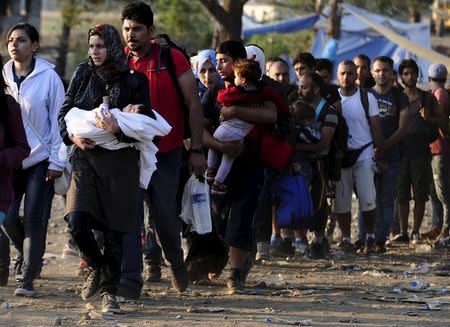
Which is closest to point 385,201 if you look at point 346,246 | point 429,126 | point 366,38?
point 346,246

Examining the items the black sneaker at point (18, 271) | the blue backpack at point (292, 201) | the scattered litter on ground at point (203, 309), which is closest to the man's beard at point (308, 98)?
the blue backpack at point (292, 201)

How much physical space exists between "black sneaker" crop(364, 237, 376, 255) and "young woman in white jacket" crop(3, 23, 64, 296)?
4.28 metres

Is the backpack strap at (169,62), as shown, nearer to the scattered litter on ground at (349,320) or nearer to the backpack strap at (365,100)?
the scattered litter on ground at (349,320)

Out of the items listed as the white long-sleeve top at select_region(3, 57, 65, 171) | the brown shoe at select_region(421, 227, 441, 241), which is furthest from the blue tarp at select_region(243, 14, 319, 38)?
the white long-sleeve top at select_region(3, 57, 65, 171)

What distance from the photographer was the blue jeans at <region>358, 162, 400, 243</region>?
1354cm

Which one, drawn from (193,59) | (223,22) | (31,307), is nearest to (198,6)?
(223,22)

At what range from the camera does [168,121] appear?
9508mm

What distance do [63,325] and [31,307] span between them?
873mm

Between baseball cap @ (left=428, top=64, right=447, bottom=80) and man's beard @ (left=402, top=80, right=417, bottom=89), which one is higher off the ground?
baseball cap @ (left=428, top=64, right=447, bottom=80)

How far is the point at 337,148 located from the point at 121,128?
15.3 ft

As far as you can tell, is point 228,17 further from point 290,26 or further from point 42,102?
point 42,102

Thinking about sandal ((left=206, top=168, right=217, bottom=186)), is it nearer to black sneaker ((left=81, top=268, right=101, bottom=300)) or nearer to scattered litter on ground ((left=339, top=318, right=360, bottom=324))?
black sneaker ((left=81, top=268, right=101, bottom=300))

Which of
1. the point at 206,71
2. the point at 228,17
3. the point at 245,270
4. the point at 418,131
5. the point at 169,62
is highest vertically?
the point at 228,17

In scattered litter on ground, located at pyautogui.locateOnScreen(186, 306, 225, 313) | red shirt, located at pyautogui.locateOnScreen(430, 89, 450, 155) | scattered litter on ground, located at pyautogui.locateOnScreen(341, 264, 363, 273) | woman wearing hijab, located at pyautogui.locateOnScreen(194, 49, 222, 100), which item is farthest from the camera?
red shirt, located at pyautogui.locateOnScreen(430, 89, 450, 155)
